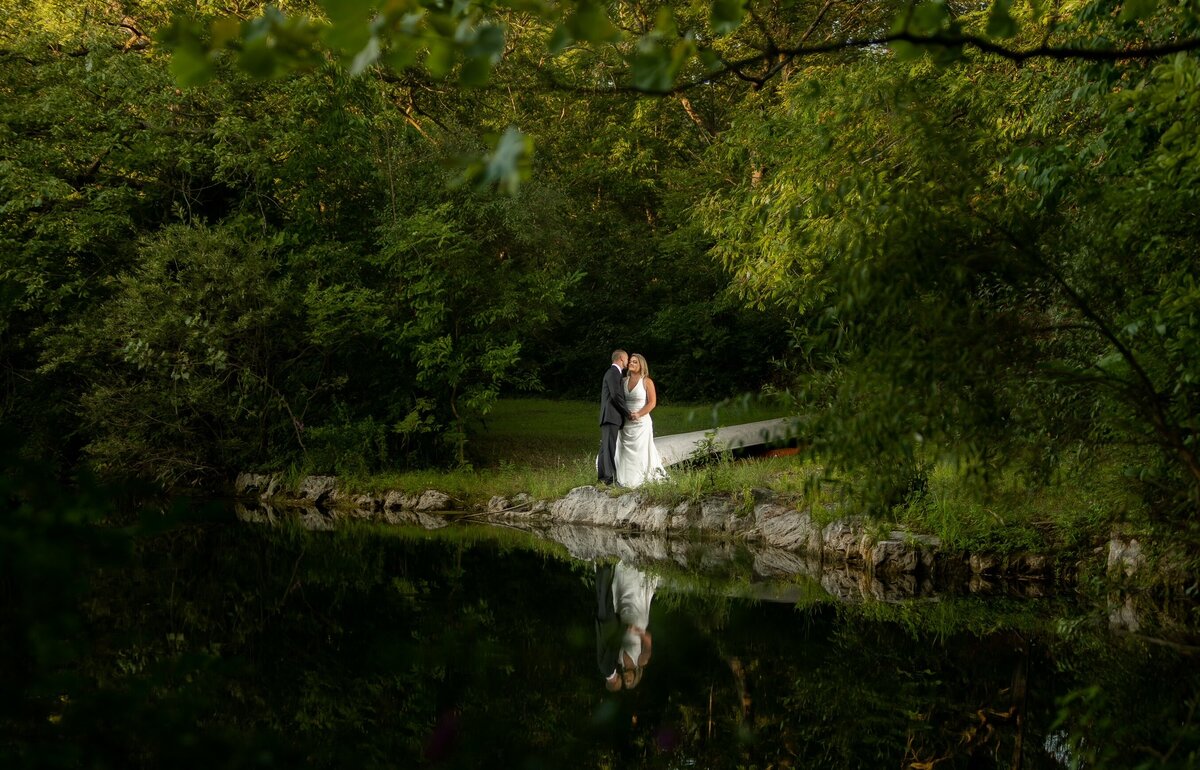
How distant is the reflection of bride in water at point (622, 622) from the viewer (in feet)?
25.4

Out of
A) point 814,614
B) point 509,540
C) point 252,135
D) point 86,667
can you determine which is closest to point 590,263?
point 252,135

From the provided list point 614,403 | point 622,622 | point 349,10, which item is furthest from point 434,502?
point 349,10

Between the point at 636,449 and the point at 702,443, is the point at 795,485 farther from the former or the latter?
the point at 636,449

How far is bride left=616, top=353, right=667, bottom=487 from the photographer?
15.8 meters

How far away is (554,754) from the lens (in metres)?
5.76

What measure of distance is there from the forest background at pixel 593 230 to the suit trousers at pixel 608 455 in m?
2.30

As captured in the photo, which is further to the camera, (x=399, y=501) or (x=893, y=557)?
(x=399, y=501)

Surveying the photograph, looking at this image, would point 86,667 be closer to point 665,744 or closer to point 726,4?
point 665,744

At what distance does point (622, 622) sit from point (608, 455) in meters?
6.69

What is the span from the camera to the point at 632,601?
32.5ft

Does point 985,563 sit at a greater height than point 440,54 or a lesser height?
lesser

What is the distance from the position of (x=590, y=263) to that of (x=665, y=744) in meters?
24.5

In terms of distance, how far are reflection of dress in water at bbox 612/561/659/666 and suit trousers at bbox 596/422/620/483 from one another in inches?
148

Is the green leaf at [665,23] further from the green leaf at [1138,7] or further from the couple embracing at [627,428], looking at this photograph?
the couple embracing at [627,428]
